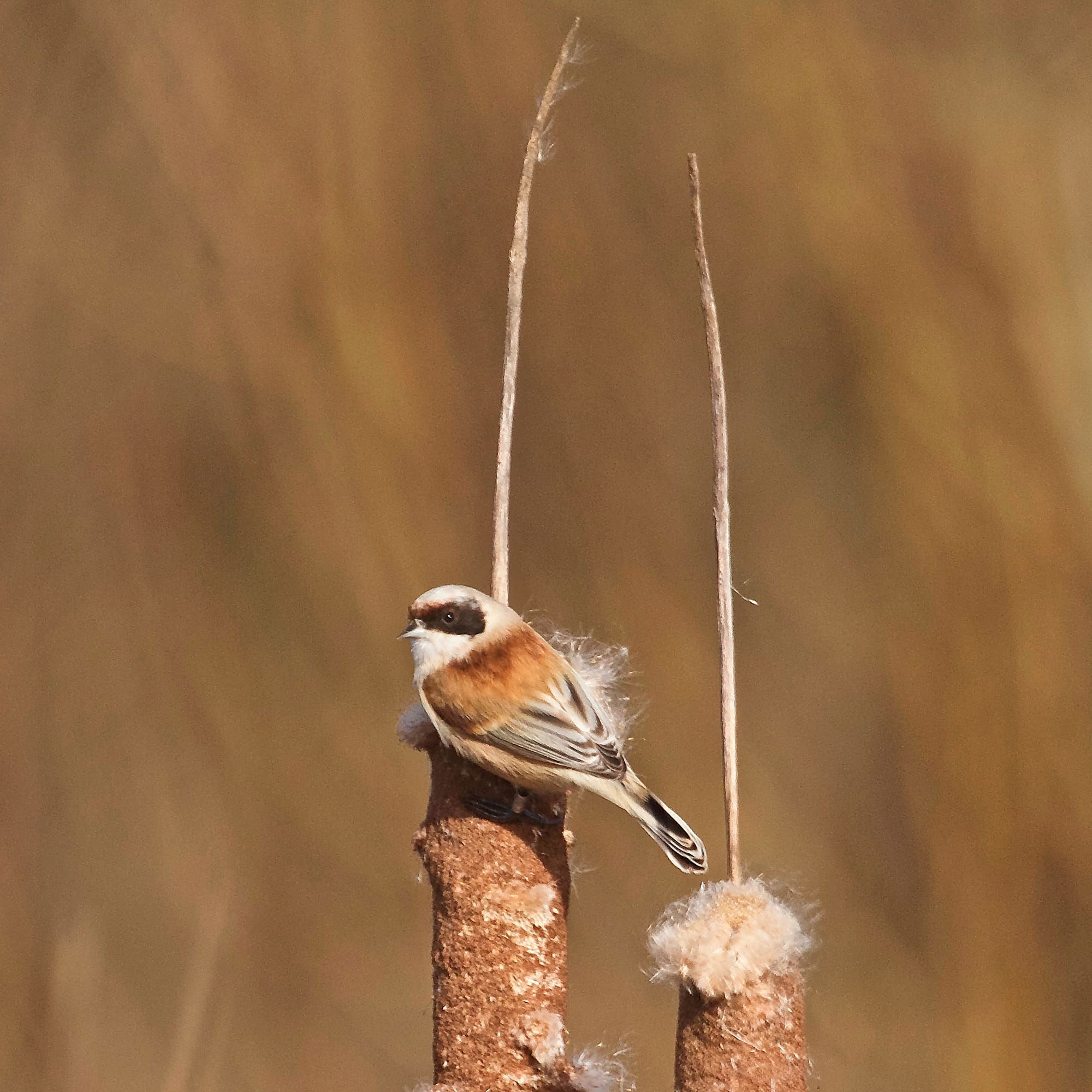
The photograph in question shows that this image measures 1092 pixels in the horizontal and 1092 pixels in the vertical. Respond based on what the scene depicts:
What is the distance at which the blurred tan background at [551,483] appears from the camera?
2.82 meters

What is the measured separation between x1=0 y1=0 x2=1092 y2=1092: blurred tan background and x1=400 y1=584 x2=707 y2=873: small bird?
1459mm

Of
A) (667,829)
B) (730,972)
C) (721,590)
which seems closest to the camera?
(730,972)

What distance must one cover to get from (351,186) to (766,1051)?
8.59ft

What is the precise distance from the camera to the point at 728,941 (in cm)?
103

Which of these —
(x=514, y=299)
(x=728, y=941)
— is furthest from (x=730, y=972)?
(x=514, y=299)

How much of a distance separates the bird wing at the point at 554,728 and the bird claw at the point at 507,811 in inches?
3.4

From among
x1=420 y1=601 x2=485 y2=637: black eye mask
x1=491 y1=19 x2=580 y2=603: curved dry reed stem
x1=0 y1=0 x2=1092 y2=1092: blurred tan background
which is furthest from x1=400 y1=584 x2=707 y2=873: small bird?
x1=0 y1=0 x2=1092 y2=1092: blurred tan background

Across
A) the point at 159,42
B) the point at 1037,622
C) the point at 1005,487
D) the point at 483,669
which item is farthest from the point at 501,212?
the point at 483,669

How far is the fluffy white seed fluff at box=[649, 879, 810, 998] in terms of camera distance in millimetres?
1013

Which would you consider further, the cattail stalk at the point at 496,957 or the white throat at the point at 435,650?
the white throat at the point at 435,650

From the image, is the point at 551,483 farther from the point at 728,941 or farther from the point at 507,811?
the point at 728,941

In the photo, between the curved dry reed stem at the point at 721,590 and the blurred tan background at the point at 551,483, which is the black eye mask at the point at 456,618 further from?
the blurred tan background at the point at 551,483

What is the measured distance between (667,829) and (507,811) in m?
0.24

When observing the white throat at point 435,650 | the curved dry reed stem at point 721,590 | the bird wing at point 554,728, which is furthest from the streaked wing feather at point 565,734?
the curved dry reed stem at point 721,590
